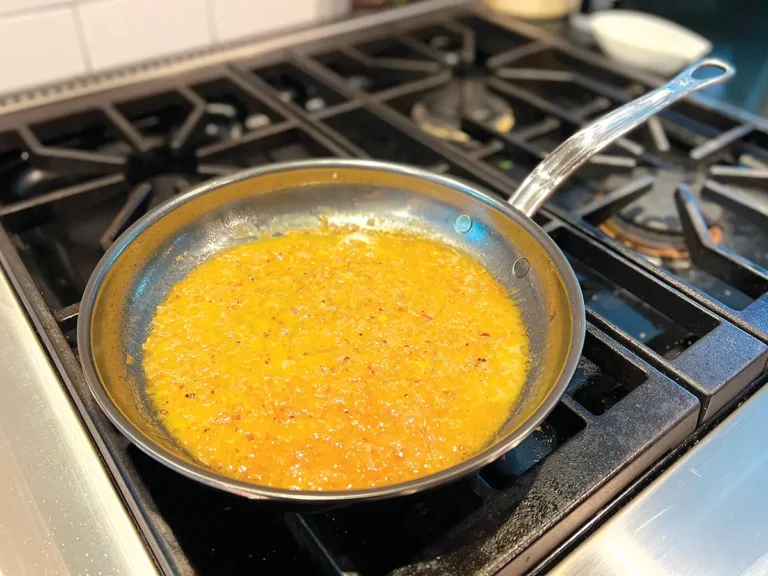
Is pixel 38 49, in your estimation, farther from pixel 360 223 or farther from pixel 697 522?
pixel 697 522

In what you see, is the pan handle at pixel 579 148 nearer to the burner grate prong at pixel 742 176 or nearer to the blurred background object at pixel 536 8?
the burner grate prong at pixel 742 176

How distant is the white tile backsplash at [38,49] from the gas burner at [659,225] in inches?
37.7

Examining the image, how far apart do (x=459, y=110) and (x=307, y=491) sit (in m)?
0.90

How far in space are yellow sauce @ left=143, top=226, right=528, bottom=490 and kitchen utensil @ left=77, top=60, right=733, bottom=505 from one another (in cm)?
2

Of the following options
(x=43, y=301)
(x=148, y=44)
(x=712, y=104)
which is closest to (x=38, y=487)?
(x=43, y=301)

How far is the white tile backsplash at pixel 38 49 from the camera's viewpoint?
1.11 m

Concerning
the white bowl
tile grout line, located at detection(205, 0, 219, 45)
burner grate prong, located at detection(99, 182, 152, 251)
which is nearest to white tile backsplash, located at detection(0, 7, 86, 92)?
tile grout line, located at detection(205, 0, 219, 45)

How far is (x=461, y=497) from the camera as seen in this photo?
62 centimetres

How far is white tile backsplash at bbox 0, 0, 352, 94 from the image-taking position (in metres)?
1.12

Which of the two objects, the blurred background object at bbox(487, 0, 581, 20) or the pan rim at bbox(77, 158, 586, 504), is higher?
the blurred background object at bbox(487, 0, 581, 20)

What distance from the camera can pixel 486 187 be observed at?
966 mm

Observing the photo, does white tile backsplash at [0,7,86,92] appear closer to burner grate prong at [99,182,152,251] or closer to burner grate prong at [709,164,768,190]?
burner grate prong at [99,182,152,251]

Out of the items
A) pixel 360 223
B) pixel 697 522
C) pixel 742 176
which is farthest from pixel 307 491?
pixel 742 176

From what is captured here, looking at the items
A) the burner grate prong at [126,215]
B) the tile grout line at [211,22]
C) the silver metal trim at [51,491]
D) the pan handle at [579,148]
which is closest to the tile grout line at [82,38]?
the tile grout line at [211,22]
